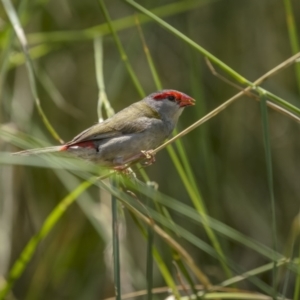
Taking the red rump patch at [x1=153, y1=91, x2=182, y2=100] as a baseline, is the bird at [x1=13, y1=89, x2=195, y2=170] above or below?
below

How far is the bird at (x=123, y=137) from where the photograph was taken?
2.96 meters

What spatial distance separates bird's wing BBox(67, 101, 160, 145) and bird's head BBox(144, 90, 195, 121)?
0.16 ft

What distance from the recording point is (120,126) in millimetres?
3039

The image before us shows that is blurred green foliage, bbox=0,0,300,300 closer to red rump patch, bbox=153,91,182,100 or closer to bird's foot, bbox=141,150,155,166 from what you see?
red rump patch, bbox=153,91,182,100

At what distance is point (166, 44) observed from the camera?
4270mm

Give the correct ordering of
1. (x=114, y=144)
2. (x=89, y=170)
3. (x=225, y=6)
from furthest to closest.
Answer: (x=225, y=6)
(x=114, y=144)
(x=89, y=170)

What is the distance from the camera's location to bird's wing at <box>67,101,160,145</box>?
9.71ft

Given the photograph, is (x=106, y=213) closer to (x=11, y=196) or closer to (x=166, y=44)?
(x=11, y=196)

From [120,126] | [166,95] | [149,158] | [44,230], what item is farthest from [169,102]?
[44,230]

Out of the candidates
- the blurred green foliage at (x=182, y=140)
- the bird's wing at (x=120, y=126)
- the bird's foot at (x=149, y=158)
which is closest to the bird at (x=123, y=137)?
the bird's wing at (x=120, y=126)

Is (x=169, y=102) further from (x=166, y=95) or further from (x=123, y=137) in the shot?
(x=123, y=137)

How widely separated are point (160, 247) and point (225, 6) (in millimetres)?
1428

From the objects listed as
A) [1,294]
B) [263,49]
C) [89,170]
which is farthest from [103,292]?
[89,170]

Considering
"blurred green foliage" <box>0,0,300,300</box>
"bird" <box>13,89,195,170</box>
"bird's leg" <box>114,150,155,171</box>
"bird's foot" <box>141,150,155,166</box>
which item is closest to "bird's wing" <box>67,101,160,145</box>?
"bird" <box>13,89,195,170</box>
